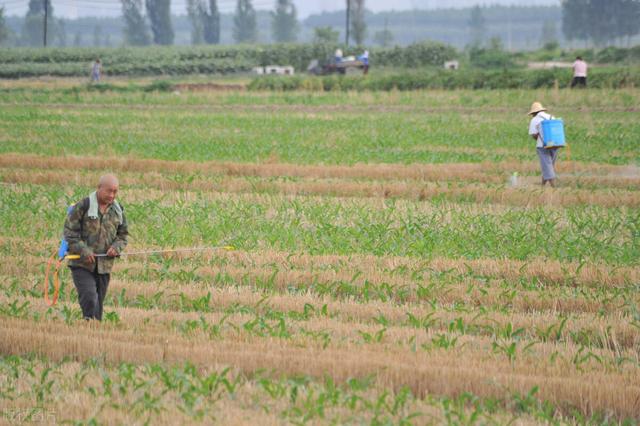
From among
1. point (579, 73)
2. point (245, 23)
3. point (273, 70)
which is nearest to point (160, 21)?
point (245, 23)

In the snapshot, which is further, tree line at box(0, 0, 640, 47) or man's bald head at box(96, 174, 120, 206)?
tree line at box(0, 0, 640, 47)

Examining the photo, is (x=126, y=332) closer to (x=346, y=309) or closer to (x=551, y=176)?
(x=346, y=309)

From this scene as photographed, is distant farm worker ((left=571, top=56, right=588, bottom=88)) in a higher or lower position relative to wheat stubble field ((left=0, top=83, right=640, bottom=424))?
higher

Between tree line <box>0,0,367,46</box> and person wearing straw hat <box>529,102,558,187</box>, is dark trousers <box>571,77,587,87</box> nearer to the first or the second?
person wearing straw hat <box>529,102,558,187</box>

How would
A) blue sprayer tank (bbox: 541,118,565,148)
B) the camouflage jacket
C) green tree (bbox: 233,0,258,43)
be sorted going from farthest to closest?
green tree (bbox: 233,0,258,43) → blue sprayer tank (bbox: 541,118,565,148) → the camouflage jacket

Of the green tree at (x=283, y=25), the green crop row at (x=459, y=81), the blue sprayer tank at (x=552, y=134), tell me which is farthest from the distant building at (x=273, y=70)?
the green tree at (x=283, y=25)

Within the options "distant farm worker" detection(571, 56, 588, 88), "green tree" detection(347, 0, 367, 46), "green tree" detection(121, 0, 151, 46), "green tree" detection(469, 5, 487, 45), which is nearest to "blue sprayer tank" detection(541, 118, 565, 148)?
"distant farm worker" detection(571, 56, 588, 88)

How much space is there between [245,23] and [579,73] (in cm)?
11408

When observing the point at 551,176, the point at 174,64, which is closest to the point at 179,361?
the point at 551,176

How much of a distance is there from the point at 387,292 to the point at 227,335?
111 inches

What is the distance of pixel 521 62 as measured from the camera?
70.7m

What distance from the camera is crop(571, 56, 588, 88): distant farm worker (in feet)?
133

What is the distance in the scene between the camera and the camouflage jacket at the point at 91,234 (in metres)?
10.0

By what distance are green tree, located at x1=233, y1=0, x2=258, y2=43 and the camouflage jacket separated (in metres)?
141
